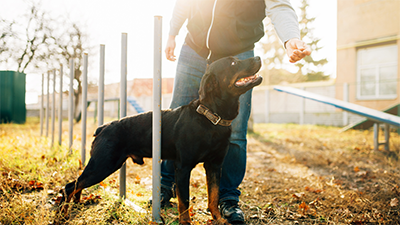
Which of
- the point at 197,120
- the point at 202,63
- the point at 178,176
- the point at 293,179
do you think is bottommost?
the point at 293,179

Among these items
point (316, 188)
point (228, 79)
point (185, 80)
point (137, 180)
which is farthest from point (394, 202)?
point (137, 180)

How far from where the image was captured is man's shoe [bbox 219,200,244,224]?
209 centimetres

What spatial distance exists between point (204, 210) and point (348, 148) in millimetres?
4693

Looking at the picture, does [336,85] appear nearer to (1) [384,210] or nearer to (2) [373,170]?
(2) [373,170]

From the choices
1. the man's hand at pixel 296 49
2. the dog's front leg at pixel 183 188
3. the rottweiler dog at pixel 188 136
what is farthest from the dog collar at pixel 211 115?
the man's hand at pixel 296 49

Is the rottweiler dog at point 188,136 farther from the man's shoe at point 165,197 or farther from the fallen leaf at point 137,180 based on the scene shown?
the fallen leaf at point 137,180

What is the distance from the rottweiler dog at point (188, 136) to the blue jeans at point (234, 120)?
297 millimetres

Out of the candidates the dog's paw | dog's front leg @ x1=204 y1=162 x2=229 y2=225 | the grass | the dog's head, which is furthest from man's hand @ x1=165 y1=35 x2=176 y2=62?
the dog's paw

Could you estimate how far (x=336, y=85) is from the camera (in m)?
12.0

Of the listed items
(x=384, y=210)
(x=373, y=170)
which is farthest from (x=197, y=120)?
(x=373, y=170)

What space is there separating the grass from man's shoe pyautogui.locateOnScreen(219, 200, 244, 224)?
116mm

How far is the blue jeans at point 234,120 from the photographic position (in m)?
2.35

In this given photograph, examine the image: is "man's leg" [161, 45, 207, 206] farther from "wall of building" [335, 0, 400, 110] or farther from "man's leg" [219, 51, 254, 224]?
"wall of building" [335, 0, 400, 110]

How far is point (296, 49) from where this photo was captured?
1.57 m
